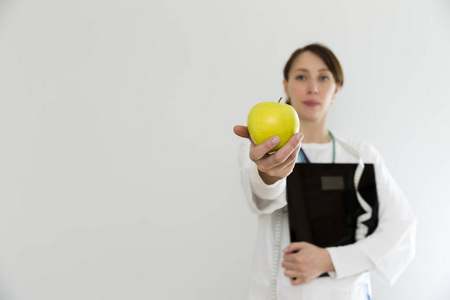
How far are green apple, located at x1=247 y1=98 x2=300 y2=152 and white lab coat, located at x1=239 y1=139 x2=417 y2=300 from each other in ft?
1.03

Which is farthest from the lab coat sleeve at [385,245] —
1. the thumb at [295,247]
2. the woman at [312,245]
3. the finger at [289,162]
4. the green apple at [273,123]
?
the green apple at [273,123]

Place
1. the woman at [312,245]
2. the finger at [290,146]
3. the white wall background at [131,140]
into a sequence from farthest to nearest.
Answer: the white wall background at [131,140] < the woman at [312,245] < the finger at [290,146]

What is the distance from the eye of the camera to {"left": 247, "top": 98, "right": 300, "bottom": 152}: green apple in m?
0.97

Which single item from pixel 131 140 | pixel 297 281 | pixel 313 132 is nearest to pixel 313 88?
pixel 313 132

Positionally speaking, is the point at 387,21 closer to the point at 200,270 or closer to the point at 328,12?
the point at 328,12

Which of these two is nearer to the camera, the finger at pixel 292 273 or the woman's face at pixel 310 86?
the finger at pixel 292 273

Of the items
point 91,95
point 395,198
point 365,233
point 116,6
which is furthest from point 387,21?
point 91,95

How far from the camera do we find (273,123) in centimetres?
96

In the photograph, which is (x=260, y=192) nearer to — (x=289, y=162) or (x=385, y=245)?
(x=289, y=162)

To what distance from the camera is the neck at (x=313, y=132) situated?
163cm

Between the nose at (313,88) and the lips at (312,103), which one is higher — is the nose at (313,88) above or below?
above

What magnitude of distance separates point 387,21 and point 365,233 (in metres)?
1.33

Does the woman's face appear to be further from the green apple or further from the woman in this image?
the green apple

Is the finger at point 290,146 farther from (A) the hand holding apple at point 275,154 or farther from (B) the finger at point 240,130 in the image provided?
(B) the finger at point 240,130
